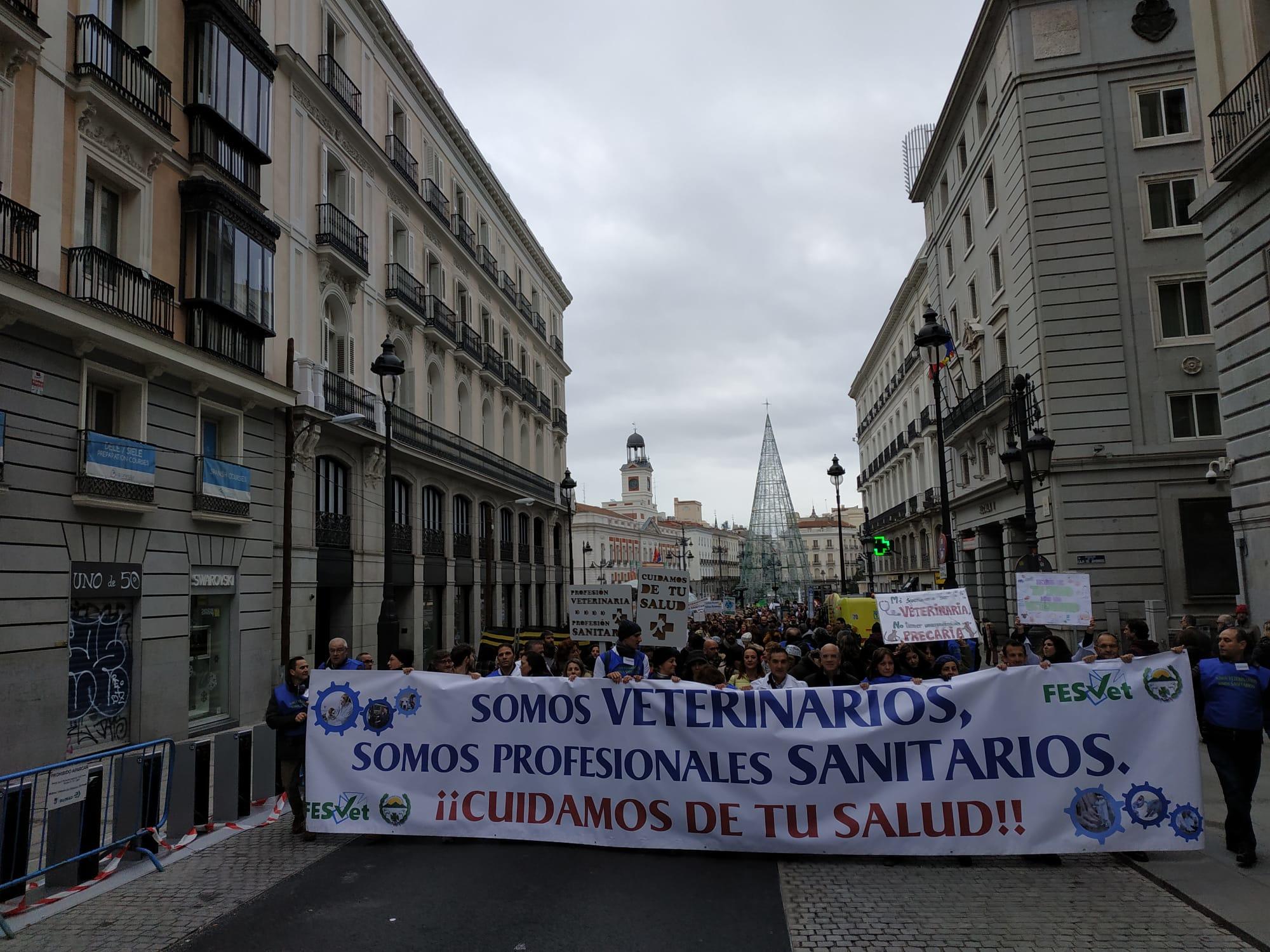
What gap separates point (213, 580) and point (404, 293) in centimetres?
1266

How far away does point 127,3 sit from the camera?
1605 centimetres

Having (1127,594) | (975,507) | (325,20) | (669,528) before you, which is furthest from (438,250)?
(669,528)

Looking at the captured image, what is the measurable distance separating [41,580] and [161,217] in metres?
6.79

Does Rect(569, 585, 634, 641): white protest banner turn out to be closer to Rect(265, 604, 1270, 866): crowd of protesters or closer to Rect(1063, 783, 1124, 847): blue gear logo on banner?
Rect(265, 604, 1270, 866): crowd of protesters

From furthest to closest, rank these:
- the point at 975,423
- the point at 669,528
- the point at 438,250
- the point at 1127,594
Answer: the point at 669,528 < the point at 438,250 < the point at 975,423 < the point at 1127,594

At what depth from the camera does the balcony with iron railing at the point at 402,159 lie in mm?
27734

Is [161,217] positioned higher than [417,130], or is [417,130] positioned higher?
[417,130]

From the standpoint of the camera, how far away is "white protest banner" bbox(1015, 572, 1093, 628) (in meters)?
13.1

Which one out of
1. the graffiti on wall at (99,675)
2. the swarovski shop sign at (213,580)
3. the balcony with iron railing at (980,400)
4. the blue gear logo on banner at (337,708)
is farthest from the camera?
the balcony with iron railing at (980,400)

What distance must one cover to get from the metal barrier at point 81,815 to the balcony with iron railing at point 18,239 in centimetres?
773

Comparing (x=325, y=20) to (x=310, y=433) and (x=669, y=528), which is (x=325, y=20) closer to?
(x=310, y=433)

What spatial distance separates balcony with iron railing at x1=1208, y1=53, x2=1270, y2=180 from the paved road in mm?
11926

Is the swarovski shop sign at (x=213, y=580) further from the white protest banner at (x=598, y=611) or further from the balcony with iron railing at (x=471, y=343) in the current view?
the balcony with iron railing at (x=471, y=343)

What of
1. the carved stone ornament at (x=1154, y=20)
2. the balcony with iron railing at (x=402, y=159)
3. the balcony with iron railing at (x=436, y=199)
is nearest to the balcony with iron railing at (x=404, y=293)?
the balcony with iron railing at (x=402, y=159)
